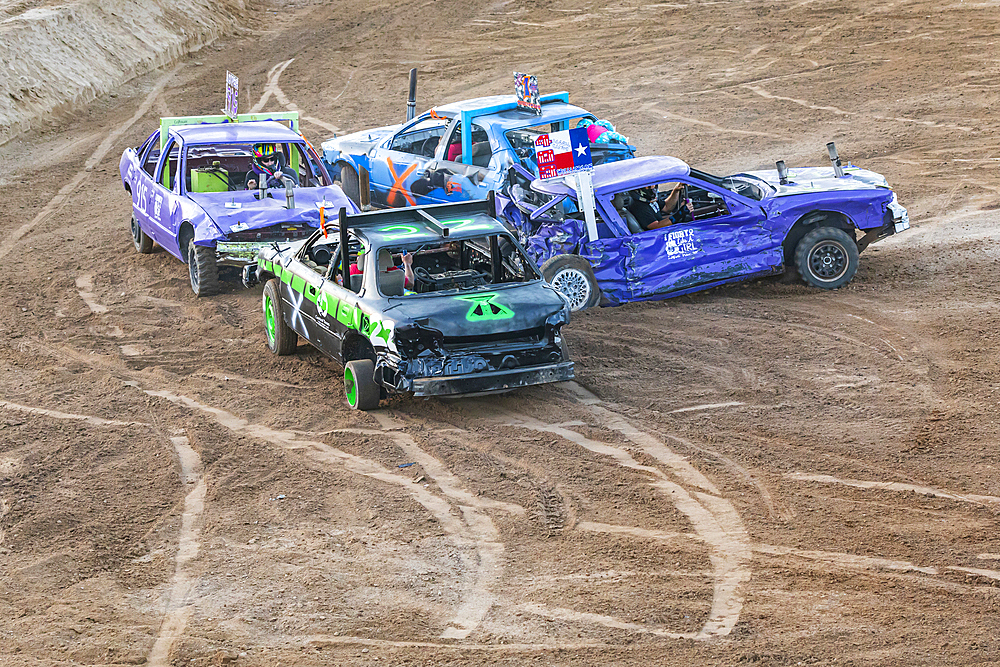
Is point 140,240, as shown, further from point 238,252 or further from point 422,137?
point 422,137

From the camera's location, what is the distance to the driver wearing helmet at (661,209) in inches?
469

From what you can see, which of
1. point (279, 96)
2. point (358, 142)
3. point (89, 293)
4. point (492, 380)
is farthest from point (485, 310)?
point (279, 96)

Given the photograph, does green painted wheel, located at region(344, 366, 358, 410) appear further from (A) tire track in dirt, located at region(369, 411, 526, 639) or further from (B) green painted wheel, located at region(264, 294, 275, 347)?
(B) green painted wheel, located at region(264, 294, 275, 347)

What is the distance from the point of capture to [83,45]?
2361 cm

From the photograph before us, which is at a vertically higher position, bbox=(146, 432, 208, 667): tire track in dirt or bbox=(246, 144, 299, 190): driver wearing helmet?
bbox=(246, 144, 299, 190): driver wearing helmet

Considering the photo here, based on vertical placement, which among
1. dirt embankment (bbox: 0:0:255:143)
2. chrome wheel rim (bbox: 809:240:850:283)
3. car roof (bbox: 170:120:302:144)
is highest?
dirt embankment (bbox: 0:0:255:143)

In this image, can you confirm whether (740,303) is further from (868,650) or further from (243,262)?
(868,650)

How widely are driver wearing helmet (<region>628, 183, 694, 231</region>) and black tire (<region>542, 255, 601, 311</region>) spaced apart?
0.87m

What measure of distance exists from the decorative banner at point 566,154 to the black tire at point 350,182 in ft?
15.4

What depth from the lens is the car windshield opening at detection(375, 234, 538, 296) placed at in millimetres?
9422

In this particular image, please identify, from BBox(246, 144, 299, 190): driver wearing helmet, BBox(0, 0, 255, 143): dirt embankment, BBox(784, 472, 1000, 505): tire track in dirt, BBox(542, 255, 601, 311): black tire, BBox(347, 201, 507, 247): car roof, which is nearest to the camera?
BBox(784, 472, 1000, 505): tire track in dirt

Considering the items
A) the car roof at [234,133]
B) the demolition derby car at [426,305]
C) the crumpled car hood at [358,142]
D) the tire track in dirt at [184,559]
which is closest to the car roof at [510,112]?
the crumpled car hood at [358,142]

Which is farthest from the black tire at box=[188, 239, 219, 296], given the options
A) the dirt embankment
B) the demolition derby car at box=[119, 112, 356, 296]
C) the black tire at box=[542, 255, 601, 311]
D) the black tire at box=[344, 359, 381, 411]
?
the dirt embankment

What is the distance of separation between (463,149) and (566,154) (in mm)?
2691
